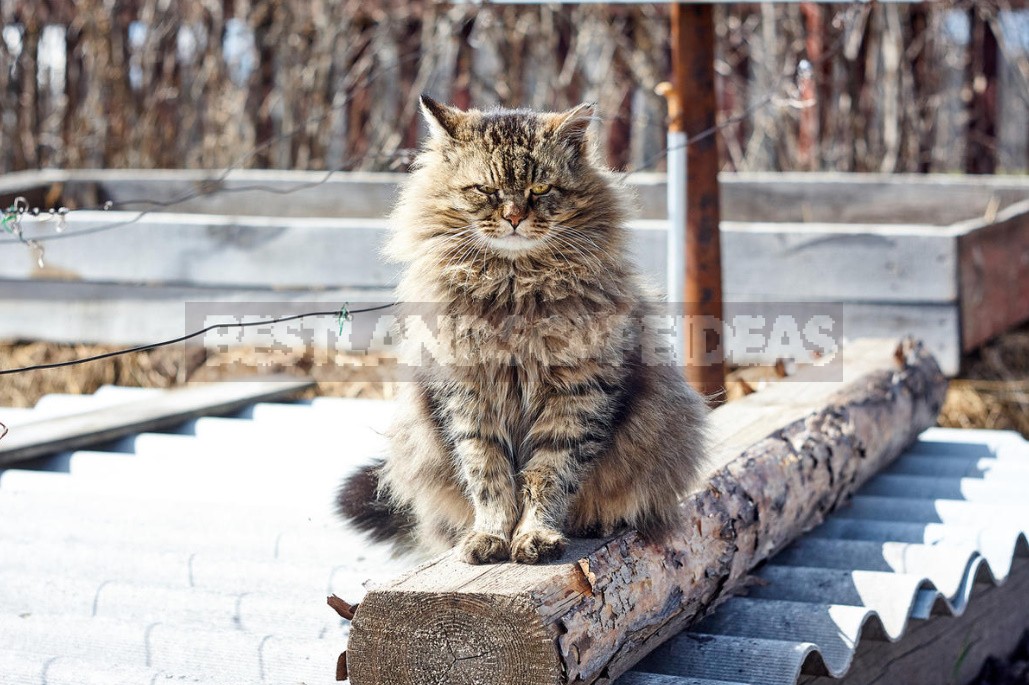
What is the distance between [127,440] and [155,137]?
4720 millimetres

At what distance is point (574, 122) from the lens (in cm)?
243

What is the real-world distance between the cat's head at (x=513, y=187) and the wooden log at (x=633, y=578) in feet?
2.01

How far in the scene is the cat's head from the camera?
233 cm

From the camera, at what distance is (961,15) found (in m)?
7.24

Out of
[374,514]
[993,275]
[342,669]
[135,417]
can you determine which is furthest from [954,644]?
[135,417]

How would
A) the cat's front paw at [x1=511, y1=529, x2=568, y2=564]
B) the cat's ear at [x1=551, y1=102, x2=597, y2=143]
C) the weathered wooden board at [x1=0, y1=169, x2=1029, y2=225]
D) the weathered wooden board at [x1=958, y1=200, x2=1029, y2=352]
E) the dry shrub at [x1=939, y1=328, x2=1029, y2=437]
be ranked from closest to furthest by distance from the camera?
1. the cat's front paw at [x1=511, y1=529, x2=568, y2=564]
2. the cat's ear at [x1=551, y1=102, x2=597, y2=143]
3. the weathered wooden board at [x1=958, y1=200, x2=1029, y2=352]
4. the dry shrub at [x1=939, y1=328, x2=1029, y2=437]
5. the weathered wooden board at [x1=0, y1=169, x2=1029, y2=225]

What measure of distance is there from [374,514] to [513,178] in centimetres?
85

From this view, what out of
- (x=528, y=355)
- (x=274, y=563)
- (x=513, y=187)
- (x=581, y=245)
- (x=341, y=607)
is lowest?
(x=274, y=563)

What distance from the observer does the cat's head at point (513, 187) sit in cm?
233

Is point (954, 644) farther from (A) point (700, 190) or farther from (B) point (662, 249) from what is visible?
(B) point (662, 249)

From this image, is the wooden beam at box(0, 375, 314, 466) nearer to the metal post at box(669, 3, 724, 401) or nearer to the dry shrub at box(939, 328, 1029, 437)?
the metal post at box(669, 3, 724, 401)

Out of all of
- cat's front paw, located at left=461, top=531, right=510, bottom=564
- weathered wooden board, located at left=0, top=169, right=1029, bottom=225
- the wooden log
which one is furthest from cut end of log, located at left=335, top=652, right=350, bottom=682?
weathered wooden board, located at left=0, top=169, right=1029, bottom=225

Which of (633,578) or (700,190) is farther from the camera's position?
(700,190)

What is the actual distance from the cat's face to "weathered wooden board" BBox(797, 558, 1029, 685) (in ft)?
3.62
